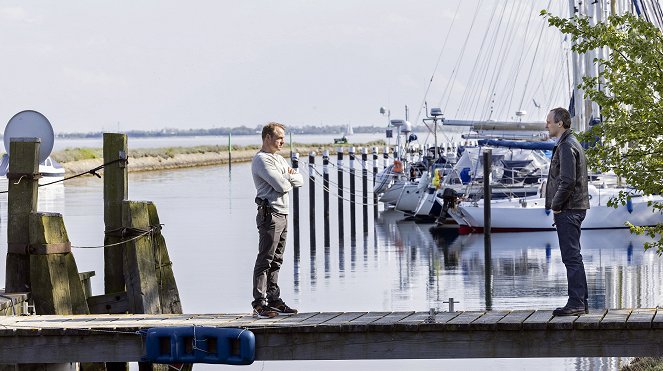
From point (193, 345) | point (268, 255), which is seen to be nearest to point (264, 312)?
point (268, 255)

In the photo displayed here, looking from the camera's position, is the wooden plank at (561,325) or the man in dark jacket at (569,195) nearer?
the wooden plank at (561,325)

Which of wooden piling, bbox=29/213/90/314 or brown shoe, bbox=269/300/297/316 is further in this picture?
wooden piling, bbox=29/213/90/314

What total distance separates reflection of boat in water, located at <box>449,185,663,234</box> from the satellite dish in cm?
2836

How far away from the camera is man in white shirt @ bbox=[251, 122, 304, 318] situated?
12867 mm

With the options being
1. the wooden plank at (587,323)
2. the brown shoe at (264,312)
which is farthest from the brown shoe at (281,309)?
the wooden plank at (587,323)

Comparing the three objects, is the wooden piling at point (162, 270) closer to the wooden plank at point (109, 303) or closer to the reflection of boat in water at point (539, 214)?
the wooden plank at point (109, 303)

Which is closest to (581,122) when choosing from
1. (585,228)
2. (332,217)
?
(585,228)

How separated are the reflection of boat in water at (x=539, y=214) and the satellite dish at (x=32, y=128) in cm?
2836

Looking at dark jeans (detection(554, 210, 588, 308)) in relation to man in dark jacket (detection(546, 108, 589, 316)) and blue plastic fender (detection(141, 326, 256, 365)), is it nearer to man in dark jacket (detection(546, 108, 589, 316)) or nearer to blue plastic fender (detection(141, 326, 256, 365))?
man in dark jacket (detection(546, 108, 589, 316))

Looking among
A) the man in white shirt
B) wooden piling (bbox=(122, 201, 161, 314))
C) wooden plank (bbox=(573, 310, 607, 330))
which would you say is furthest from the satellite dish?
wooden plank (bbox=(573, 310, 607, 330))

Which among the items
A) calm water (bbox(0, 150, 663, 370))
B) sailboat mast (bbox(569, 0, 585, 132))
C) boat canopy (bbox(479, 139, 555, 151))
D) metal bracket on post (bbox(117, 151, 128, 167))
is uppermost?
sailboat mast (bbox(569, 0, 585, 132))

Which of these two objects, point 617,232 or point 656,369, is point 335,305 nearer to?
point 656,369

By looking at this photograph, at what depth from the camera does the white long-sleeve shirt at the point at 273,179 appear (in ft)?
42.2

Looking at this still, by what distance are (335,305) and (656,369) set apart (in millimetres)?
10710
